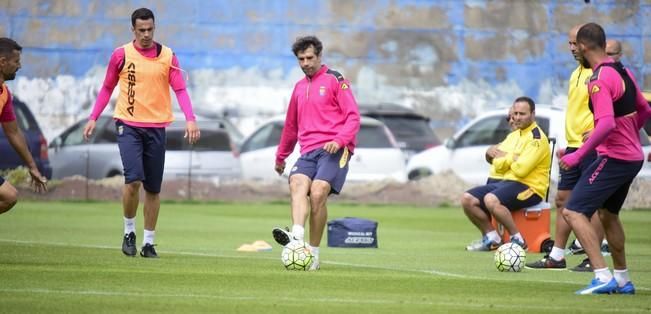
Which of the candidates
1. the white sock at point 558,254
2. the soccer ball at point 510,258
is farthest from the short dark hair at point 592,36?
the white sock at point 558,254

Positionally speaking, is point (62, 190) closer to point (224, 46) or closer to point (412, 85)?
point (224, 46)

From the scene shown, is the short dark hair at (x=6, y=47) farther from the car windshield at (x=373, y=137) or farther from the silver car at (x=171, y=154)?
the car windshield at (x=373, y=137)

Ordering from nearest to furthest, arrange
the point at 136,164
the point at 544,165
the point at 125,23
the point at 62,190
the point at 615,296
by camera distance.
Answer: the point at 615,296, the point at 136,164, the point at 544,165, the point at 62,190, the point at 125,23

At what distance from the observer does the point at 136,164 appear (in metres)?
14.8

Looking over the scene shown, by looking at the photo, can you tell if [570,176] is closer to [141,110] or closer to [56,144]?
[141,110]

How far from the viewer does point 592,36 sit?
11.7m

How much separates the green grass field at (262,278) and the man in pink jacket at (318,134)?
70 cm

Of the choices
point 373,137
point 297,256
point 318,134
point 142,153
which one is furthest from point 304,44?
point 373,137

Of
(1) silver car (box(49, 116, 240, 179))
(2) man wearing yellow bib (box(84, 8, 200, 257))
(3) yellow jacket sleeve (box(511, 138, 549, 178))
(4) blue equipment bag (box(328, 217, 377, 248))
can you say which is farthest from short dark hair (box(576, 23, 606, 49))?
(1) silver car (box(49, 116, 240, 179))

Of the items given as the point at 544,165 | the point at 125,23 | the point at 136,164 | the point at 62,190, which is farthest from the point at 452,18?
the point at 136,164

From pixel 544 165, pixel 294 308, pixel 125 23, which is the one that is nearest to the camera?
pixel 294 308

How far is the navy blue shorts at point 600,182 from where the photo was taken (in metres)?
11.8

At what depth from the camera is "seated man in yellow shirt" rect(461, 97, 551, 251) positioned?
56.2 ft

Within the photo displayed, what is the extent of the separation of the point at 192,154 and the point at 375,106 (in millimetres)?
5186
